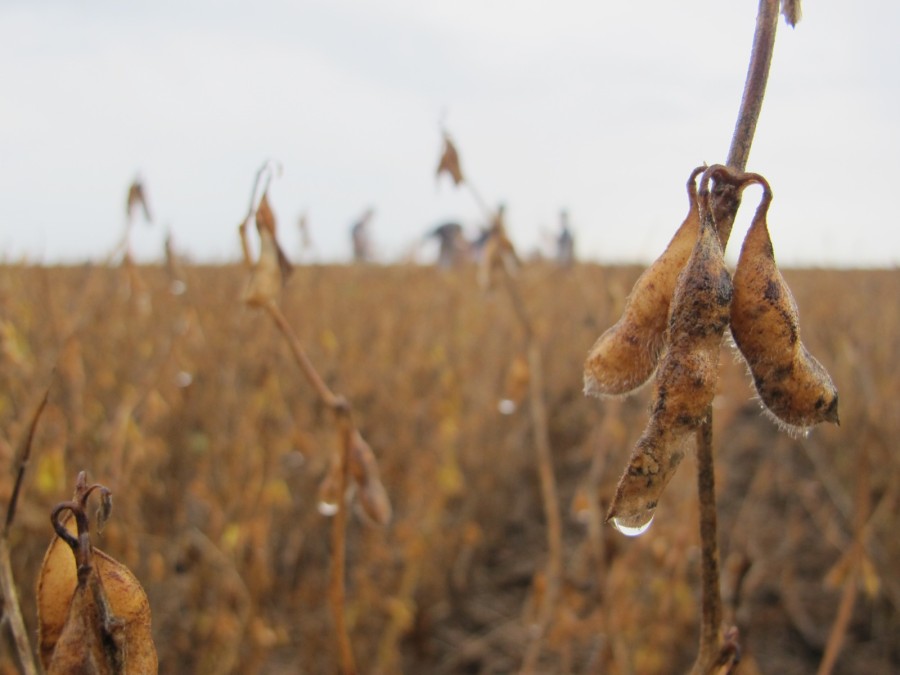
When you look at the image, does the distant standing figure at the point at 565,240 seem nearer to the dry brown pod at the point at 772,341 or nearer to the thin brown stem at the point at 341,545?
the thin brown stem at the point at 341,545

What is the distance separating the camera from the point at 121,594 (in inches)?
13.4

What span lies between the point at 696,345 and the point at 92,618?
258 millimetres

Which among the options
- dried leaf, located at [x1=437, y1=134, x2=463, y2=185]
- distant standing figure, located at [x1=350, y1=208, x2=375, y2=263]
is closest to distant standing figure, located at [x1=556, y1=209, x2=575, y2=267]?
distant standing figure, located at [x1=350, y1=208, x2=375, y2=263]

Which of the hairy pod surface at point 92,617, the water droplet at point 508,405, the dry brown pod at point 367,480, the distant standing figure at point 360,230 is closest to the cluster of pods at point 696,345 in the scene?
the hairy pod surface at point 92,617

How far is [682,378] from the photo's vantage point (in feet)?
0.89

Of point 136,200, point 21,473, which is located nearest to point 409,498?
point 136,200

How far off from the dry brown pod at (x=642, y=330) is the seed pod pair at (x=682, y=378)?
1.1 inches

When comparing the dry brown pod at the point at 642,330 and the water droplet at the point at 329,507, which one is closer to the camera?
the dry brown pod at the point at 642,330

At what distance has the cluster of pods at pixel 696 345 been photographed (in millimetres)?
266

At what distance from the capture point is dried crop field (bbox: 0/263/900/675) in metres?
1.39

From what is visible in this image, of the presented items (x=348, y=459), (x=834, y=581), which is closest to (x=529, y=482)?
(x=834, y=581)

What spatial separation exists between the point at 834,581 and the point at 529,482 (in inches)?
70.9

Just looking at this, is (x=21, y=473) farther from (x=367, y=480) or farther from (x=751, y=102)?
(x=751, y=102)

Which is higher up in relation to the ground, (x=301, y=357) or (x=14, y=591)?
(x=301, y=357)
